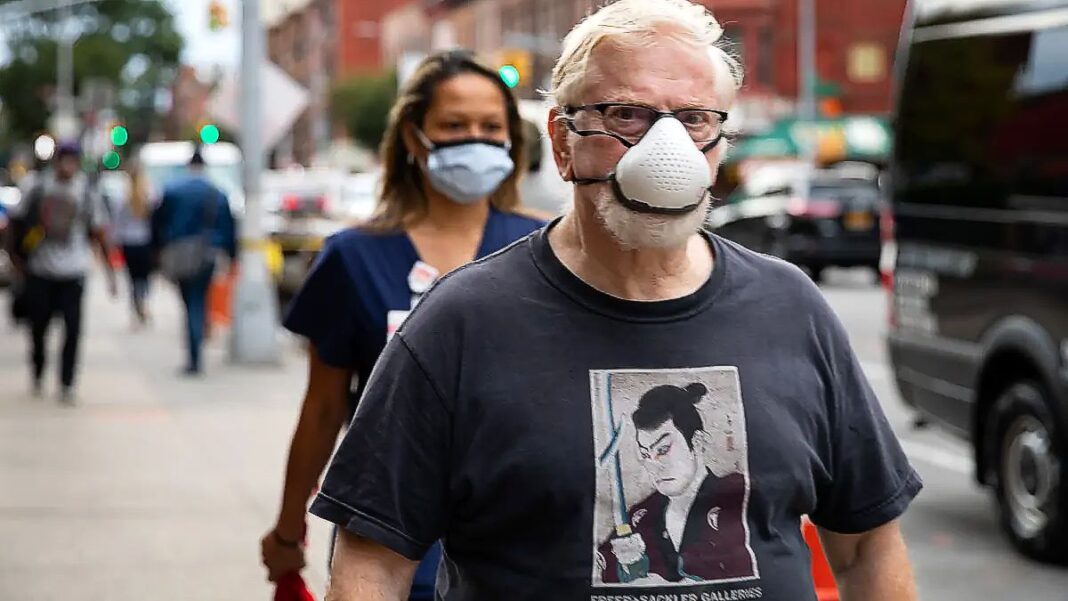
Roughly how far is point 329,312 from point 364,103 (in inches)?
3421

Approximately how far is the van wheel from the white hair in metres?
5.33

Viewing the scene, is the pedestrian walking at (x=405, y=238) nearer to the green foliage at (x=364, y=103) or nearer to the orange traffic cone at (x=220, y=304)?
the orange traffic cone at (x=220, y=304)

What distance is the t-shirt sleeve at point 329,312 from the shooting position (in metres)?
4.23

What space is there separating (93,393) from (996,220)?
8.15m

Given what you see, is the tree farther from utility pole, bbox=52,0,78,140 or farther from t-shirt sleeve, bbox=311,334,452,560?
t-shirt sleeve, bbox=311,334,452,560

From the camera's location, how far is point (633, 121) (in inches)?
102

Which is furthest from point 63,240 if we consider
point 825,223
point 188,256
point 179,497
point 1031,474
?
point 825,223

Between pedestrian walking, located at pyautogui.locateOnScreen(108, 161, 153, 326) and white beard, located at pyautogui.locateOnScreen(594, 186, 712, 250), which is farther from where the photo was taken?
pedestrian walking, located at pyautogui.locateOnScreen(108, 161, 153, 326)

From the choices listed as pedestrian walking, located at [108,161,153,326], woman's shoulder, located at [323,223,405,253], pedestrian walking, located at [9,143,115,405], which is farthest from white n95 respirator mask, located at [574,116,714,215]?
pedestrian walking, located at [108,161,153,326]

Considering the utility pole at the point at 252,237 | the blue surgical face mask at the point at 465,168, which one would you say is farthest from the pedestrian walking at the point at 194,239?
the blue surgical face mask at the point at 465,168

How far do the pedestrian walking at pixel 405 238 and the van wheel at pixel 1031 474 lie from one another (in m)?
3.79

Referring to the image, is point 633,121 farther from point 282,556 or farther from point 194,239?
point 194,239

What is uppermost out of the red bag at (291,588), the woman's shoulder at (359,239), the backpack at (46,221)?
the woman's shoulder at (359,239)

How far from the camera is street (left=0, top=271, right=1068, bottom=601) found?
7.55 m
